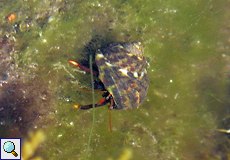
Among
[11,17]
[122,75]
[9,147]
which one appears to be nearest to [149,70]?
[122,75]

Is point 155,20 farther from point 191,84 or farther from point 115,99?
point 115,99

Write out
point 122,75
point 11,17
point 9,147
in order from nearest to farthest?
1. point 122,75
2. point 9,147
3. point 11,17

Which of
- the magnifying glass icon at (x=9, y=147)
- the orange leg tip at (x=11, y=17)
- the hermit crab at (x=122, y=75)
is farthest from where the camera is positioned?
the orange leg tip at (x=11, y=17)

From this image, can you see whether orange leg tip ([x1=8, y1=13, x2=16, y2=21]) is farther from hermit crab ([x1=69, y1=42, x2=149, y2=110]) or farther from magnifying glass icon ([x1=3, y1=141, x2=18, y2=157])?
magnifying glass icon ([x1=3, y1=141, x2=18, y2=157])

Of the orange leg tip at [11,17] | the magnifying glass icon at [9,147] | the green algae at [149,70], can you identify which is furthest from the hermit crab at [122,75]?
the orange leg tip at [11,17]

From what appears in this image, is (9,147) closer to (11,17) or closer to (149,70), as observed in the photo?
(11,17)

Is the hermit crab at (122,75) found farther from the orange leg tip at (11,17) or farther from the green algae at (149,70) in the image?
the orange leg tip at (11,17)
